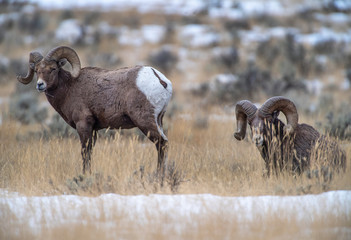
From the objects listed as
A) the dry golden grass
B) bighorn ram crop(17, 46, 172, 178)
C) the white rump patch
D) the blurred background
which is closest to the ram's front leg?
bighorn ram crop(17, 46, 172, 178)

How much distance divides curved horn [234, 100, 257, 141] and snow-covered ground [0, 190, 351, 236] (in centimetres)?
170

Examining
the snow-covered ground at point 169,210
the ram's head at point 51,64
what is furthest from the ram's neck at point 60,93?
the snow-covered ground at point 169,210

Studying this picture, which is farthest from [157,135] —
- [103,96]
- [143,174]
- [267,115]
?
[267,115]

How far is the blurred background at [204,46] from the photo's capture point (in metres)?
18.0

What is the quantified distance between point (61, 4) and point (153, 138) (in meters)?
37.1

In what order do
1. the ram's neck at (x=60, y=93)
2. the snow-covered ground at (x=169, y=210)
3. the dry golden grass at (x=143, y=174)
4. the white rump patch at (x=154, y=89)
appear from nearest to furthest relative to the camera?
Result: the snow-covered ground at (x=169, y=210) → the dry golden grass at (x=143, y=174) → the white rump patch at (x=154, y=89) → the ram's neck at (x=60, y=93)

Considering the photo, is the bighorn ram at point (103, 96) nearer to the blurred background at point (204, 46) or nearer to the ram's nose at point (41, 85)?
the ram's nose at point (41, 85)

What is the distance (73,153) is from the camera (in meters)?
8.18

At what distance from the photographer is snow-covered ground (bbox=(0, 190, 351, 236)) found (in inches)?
210

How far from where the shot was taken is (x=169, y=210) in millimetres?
5660

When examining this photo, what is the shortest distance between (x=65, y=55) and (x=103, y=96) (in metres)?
1.02

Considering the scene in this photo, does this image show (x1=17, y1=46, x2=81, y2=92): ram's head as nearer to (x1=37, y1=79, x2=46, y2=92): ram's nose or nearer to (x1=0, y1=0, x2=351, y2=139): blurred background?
(x1=37, y1=79, x2=46, y2=92): ram's nose

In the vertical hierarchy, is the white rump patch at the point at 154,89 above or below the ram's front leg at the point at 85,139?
above

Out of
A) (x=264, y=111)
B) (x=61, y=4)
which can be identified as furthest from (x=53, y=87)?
(x=61, y=4)
